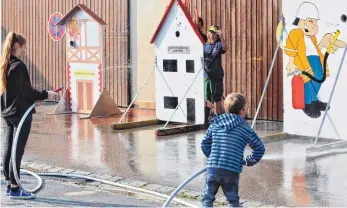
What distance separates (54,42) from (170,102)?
6078 mm

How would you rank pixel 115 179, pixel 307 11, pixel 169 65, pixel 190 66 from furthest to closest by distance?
1. pixel 169 65
2. pixel 190 66
3. pixel 307 11
4. pixel 115 179

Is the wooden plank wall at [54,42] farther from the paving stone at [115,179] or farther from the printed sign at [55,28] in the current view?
the paving stone at [115,179]

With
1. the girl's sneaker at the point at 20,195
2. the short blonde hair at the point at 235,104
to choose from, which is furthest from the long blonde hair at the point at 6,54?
the short blonde hair at the point at 235,104

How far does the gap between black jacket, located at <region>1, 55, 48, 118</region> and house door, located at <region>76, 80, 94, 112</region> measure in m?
7.12

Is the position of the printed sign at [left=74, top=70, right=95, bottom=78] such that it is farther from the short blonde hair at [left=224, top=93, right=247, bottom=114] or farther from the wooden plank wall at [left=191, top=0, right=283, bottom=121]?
the short blonde hair at [left=224, top=93, right=247, bottom=114]

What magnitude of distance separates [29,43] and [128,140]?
27.2ft

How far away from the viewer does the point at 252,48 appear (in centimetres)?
1419

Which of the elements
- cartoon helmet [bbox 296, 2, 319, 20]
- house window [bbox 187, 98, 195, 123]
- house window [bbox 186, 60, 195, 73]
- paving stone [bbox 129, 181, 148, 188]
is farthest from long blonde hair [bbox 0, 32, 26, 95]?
house window [bbox 187, 98, 195, 123]

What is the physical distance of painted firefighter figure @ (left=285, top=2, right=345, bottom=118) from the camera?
1105 centimetres

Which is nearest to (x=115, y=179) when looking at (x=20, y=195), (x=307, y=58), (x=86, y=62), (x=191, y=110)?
(x=20, y=195)

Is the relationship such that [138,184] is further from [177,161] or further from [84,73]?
[84,73]

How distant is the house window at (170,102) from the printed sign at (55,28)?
558 cm

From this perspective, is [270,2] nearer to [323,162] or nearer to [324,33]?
[324,33]

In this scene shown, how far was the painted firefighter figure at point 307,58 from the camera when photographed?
11055 mm
